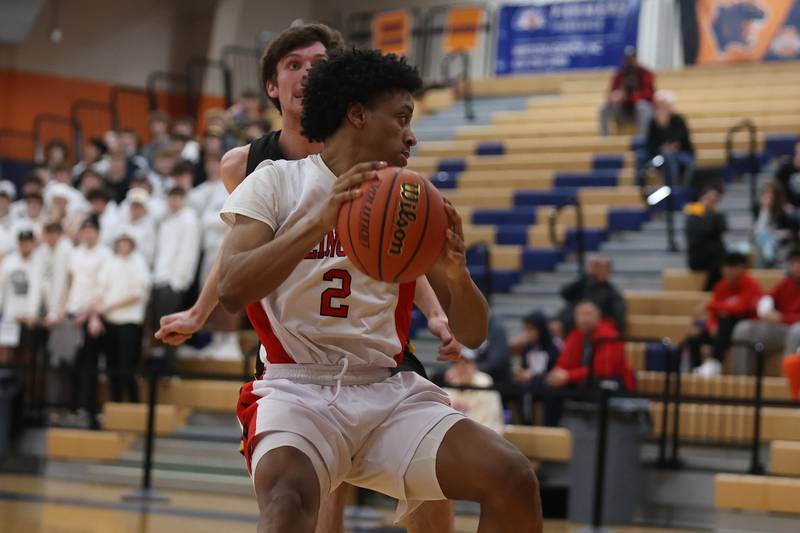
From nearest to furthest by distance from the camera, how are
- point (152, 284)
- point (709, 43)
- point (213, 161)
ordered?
1. point (152, 284)
2. point (213, 161)
3. point (709, 43)

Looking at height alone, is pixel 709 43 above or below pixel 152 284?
above

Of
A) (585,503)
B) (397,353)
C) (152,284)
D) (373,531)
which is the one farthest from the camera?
(152,284)

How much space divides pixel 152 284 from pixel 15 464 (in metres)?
1.89

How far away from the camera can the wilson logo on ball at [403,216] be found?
334 centimetres

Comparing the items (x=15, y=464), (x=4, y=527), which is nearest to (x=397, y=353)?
(x=4, y=527)

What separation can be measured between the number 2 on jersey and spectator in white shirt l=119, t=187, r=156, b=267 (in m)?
8.28

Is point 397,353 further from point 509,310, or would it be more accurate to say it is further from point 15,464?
point 509,310

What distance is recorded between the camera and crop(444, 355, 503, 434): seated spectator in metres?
8.84

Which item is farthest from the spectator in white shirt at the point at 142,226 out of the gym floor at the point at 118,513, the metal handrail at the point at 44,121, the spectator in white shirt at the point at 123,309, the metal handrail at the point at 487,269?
the metal handrail at the point at 44,121

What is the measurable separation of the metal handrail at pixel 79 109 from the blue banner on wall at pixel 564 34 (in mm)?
5794

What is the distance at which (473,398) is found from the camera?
896 centimetres

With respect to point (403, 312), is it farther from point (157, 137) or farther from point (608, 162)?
point (157, 137)

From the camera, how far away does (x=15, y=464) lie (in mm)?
10633

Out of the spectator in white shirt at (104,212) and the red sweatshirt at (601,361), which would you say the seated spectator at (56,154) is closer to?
the spectator in white shirt at (104,212)
